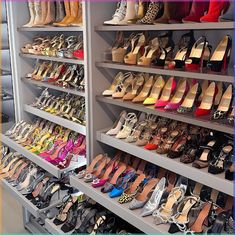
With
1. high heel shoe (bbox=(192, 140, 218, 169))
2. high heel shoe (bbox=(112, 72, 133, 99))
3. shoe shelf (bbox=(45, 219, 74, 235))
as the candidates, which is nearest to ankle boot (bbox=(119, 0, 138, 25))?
high heel shoe (bbox=(112, 72, 133, 99))

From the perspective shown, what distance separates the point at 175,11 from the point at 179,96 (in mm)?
483

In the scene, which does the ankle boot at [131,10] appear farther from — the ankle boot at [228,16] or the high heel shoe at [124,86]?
the ankle boot at [228,16]

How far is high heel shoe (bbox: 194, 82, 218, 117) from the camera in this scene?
1.77 meters

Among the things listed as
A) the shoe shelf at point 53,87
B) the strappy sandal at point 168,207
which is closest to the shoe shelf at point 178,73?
the shoe shelf at point 53,87

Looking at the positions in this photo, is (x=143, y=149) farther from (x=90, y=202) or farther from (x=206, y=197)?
(x=90, y=202)

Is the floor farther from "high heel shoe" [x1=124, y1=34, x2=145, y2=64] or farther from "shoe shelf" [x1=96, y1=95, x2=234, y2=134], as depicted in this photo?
"high heel shoe" [x1=124, y1=34, x2=145, y2=64]

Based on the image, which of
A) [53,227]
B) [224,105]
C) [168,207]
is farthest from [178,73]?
[53,227]

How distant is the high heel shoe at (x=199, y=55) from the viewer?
179 centimetres

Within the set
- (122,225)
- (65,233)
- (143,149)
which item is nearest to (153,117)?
(143,149)

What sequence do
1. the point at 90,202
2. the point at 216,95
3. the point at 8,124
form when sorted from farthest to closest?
the point at 8,124 < the point at 90,202 < the point at 216,95

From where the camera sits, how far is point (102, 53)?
7.56 ft

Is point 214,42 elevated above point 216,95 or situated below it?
above

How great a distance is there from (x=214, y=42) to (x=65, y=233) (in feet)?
5.01

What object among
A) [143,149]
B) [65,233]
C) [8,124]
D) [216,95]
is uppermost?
[216,95]
